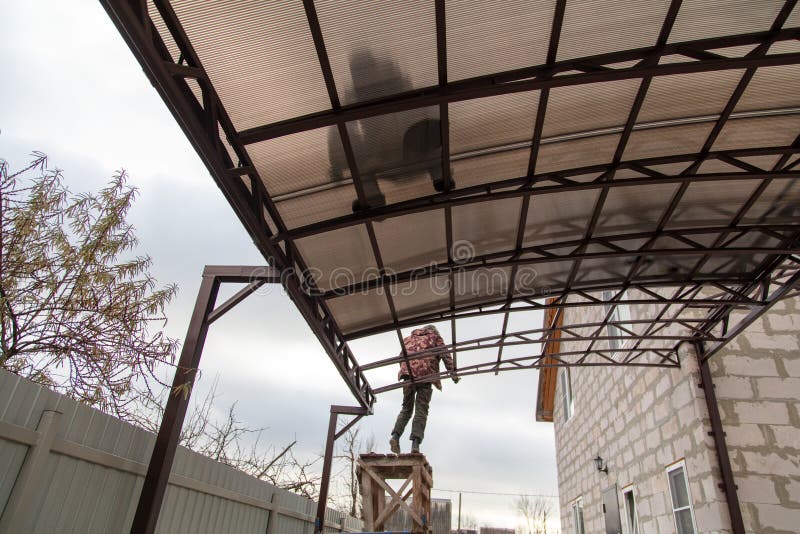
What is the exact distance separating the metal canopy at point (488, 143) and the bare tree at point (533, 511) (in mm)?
26922

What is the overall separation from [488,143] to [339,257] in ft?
7.43

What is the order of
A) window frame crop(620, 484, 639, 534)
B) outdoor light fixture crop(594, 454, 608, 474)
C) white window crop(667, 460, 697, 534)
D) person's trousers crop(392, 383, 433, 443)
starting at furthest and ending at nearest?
1. outdoor light fixture crop(594, 454, 608, 474)
2. window frame crop(620, 484, 639, 534)
3. person's trousers crop(392, 383, 433, 443)
4. white window crop(667, 460, 697, 534)

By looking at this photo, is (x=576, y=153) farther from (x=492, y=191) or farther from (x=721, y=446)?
(x=721, y=446)

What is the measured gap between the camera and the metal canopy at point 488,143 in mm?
3734

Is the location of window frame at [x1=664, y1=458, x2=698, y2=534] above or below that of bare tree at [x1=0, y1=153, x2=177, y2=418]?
below

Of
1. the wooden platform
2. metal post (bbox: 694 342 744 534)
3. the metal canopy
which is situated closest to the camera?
the metal canopy

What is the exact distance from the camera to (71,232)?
5375 mm

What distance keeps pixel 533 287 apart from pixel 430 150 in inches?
136

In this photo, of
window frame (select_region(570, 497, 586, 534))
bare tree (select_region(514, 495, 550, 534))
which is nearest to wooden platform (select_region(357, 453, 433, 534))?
window frame (select_region(570, 497, 586, 534))

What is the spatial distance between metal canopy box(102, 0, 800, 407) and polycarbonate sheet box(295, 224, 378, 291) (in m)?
0.03

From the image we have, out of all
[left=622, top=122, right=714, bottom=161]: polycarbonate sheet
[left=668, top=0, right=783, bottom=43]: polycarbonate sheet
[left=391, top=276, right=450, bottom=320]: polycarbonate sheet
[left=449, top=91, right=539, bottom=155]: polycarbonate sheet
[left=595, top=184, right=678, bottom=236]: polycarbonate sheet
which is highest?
[left=622, top=122, right=714, bottom=161]: polycarbonate sheet

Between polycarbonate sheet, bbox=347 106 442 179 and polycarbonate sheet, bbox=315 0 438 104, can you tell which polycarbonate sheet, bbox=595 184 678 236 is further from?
polycarbonate sheet, bbox=315 0 438 104

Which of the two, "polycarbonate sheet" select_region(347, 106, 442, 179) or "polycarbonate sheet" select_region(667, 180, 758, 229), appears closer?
"polycarbonate sheet" select_region(347, 106, 442, 179)

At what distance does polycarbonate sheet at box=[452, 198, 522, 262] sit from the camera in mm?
5973
